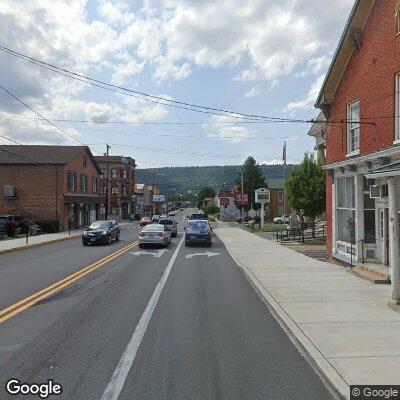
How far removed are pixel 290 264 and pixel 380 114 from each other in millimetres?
6359

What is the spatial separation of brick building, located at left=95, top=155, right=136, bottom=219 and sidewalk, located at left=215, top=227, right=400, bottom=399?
231 ft

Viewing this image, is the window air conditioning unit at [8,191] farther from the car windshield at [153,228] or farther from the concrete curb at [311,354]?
the concrete curb at [311,354]

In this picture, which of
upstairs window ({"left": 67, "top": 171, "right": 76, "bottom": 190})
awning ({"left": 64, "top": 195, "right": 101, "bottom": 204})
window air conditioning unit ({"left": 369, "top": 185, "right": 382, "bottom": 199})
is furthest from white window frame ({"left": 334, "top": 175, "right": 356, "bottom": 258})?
upstairs window ({"left": 67, "top": 171, "right": 76, "bottom": 190})

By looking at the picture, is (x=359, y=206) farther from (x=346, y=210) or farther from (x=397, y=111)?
(x=397, y=111)

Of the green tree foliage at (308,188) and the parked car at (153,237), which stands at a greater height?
the green tree foliage at (308,188)

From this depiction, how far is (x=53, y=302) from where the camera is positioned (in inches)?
412

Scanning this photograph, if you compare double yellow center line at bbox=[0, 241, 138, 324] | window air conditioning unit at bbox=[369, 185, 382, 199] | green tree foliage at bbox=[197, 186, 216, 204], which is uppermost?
green tree foliage at bbox=[197, 186, 216, 204]

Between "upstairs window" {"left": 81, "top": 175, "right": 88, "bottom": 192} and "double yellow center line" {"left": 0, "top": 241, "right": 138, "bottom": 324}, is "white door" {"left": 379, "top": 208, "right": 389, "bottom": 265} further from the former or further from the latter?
"upstairs window" {"left": 81, "top": 175, "right": 88, "bottom": 192}

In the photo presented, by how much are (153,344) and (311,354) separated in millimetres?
2356

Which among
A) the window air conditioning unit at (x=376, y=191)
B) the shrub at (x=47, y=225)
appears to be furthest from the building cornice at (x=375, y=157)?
the shrub at (x=47, y=225)

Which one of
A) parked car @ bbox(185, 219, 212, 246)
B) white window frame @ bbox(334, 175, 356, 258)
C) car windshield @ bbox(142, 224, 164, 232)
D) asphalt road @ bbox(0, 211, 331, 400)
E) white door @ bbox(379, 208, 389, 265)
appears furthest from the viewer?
parked car @ bbox(185, 219, 212, 246)

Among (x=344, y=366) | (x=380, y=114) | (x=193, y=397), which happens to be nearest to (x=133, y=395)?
(x=193, y=397)

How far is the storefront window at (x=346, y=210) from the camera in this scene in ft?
54.5

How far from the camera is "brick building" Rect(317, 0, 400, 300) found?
13.2 meters
